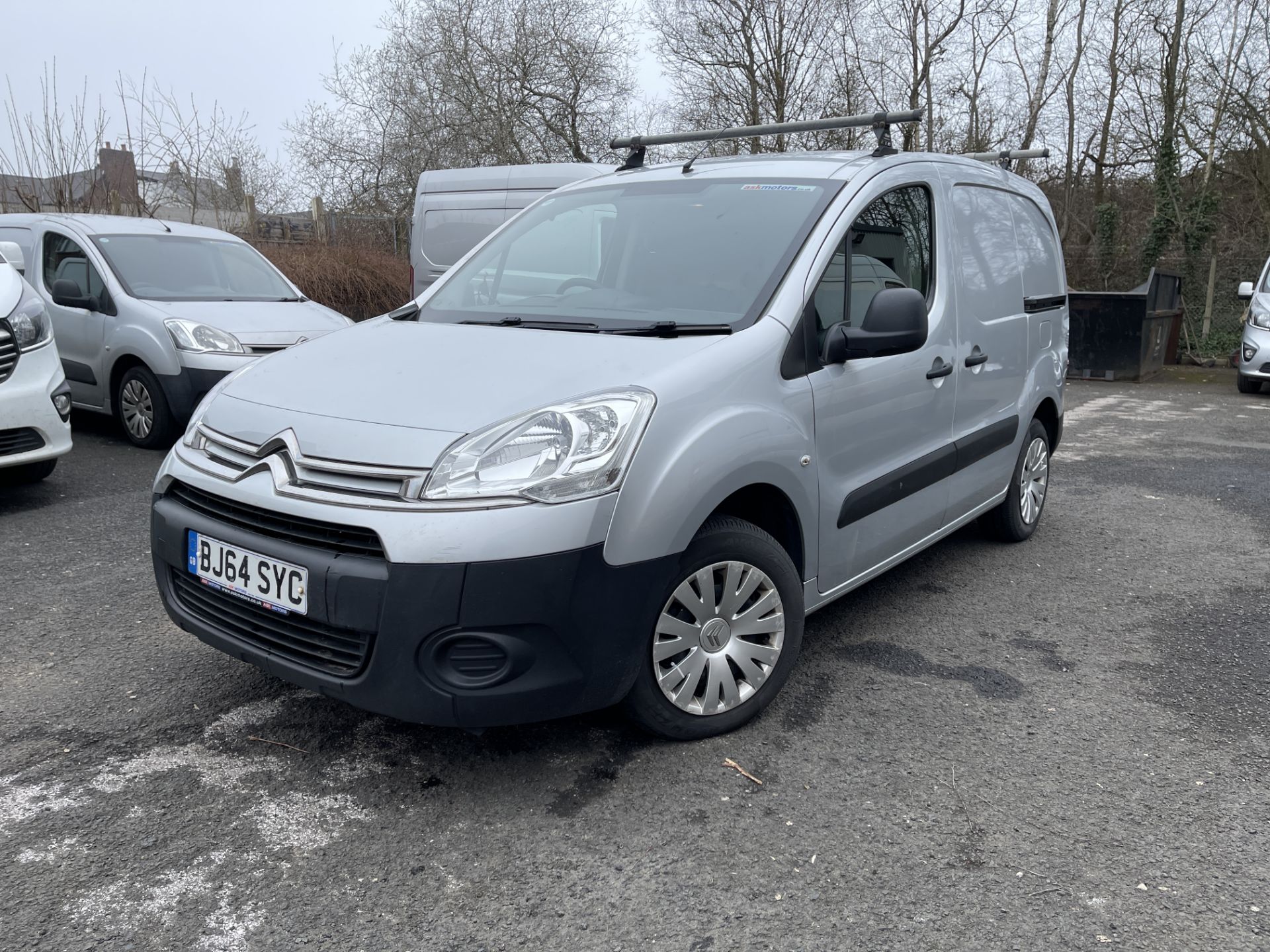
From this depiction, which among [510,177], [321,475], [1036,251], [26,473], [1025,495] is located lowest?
[26,473]

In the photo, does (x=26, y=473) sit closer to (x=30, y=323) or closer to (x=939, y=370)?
(x=30, y=323)

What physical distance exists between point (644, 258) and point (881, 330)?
86 centimetres

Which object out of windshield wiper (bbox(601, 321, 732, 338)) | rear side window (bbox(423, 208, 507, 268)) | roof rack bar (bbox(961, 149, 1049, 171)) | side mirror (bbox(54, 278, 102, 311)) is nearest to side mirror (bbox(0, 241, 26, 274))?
side mirror (bbox(54, 278, 102, 311))

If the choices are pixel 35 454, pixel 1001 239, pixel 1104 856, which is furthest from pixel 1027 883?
pixel 35 454

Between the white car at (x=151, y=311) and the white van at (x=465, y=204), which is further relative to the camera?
the white van at (x=465, y=204)

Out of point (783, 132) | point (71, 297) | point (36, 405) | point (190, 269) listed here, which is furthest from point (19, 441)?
point (783, 132)

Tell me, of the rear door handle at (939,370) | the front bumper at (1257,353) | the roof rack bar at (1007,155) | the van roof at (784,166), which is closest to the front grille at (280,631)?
the van roof at (784,166)

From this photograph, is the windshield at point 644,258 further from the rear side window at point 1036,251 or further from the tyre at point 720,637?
the rear side window at point 1036,251

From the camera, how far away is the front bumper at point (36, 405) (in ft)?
17.5

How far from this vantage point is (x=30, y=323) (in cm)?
550

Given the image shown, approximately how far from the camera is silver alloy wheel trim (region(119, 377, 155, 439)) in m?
7.25

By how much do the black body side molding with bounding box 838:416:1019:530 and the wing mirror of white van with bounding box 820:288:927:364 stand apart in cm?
48

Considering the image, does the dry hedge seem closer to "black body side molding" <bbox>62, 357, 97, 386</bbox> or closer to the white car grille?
"black body side molding" <bbox>62, 357, 97, 386</bbox>

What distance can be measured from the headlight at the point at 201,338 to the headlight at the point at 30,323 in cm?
127
